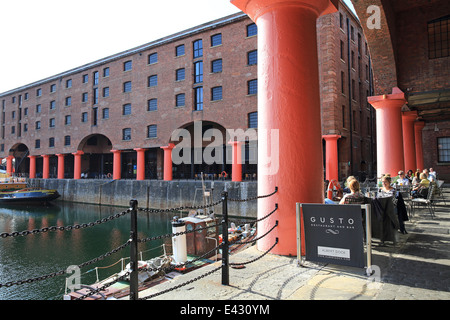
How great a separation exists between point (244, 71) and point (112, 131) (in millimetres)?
15403

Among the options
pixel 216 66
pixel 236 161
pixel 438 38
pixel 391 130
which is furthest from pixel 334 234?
pixel 216 66

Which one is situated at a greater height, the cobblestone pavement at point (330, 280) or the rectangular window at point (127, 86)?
the rectangular window at point (127, 86)

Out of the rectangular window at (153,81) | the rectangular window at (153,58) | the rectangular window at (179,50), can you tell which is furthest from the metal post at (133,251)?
the rectangular window at (153,58)

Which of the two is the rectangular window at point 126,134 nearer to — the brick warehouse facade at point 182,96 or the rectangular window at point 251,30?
the brick warehouse facade at point 182,96

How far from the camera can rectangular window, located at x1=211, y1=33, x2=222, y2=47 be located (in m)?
24.4

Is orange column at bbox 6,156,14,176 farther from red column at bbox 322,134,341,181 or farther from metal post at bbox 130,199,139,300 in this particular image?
metal post at bbox 130,199,139,300

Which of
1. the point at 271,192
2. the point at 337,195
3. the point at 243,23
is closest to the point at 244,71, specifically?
the point at 243,23

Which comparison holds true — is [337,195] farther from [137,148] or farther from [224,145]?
[137,148]

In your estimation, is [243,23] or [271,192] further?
[243,23]

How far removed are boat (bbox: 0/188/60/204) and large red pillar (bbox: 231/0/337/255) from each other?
3277 centimetres

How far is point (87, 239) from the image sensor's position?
53.1 feet

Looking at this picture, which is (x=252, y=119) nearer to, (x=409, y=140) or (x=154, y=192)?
(x=409, y=140)

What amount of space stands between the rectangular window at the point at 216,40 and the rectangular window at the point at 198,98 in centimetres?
369

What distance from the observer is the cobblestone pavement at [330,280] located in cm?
321
